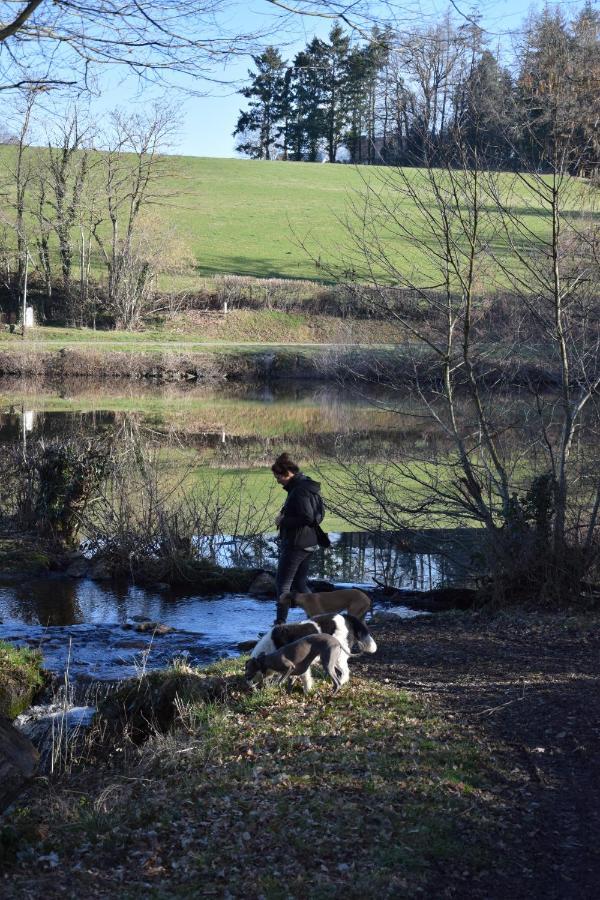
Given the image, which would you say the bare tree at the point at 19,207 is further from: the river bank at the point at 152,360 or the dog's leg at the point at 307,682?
the dog's leg at the point at 307,682

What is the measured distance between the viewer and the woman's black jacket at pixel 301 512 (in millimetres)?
10016

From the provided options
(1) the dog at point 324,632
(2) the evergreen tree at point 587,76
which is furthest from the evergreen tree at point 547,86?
(1) the dog at point 324,632

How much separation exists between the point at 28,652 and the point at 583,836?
6.26 meters

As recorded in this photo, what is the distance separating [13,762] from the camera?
20.2 ft

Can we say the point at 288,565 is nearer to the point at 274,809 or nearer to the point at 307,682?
the point at 307,682

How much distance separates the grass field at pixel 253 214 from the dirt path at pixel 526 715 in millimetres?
41733

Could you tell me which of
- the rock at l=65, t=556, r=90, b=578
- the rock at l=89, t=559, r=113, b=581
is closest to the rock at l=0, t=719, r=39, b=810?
the rock at l=89, t=559, r=113, b=581

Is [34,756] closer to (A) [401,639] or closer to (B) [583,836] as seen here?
(B) [583,836]

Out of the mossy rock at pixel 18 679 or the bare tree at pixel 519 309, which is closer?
the mossy rock at pixel 18 679

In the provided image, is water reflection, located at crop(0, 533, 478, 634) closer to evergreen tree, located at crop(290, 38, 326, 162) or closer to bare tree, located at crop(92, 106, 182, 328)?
evergreen tree, located at crop(290, 38, 326, 162)

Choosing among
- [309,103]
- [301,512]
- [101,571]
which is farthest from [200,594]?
[309,103]

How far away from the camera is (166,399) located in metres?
37.7

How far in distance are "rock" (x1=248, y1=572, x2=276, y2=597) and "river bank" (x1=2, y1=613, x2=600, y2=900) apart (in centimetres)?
561

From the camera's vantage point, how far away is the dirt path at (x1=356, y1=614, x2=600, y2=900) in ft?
16.6
